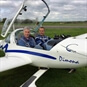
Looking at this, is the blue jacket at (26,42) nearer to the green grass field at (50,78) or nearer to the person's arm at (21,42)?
the person's arm at (21,42)

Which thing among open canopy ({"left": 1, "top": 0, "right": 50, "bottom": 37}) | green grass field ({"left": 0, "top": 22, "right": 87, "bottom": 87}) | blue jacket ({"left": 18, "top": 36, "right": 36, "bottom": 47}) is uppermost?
open canopy ({"left": 1, "top": 0, "right": 50, "bottom": 37})

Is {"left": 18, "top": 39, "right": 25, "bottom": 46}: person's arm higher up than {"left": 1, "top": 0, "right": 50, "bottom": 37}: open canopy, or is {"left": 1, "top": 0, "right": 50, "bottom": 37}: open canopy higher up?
{"left": 1, "top": 0, "right": 50, "bottom": 37}: open canopy

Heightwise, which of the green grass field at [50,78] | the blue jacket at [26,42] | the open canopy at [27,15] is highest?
the open canopy at [27,15]

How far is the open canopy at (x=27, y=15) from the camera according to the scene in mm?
6083

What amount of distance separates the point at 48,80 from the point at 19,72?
1.34 metres

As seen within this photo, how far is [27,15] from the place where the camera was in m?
6.59

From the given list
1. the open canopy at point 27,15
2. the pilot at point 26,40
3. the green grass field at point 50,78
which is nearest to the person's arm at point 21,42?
the pilot at point 26,40

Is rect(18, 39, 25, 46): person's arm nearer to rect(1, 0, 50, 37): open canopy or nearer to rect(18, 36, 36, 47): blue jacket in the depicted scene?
rect(18, 36, 36, 47): blue jacket

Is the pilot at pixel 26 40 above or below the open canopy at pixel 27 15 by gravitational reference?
below

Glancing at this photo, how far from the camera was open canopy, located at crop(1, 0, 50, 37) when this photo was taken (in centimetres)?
608

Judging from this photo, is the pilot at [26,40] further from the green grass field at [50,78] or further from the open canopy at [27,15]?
the green grass field at [50,78]

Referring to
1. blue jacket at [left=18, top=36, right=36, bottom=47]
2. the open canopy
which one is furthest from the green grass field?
the open canopy

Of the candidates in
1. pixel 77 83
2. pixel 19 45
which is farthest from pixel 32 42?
pixel 77 83

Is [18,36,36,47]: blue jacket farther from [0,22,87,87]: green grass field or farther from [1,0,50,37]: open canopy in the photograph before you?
[0,22,87,87]: green grass field
